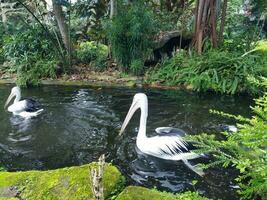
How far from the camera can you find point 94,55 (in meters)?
11.4

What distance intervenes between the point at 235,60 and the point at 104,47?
15.3ft

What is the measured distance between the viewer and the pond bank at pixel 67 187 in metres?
2.73

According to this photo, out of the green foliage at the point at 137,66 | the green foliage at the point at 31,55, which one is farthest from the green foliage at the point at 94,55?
the green foliage at the point at 137,66

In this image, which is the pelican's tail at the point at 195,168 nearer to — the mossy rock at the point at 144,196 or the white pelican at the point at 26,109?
the mossy rock at the point at 144,196

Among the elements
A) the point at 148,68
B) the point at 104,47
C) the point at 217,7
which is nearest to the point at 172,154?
the point at 148,68

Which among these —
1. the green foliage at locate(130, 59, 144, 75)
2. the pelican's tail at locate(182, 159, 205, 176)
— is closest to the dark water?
the pelican's tail at locate(182, 159, 205, 176)

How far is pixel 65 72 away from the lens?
34.3 ft

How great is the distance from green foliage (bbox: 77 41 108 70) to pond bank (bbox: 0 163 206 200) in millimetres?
7931

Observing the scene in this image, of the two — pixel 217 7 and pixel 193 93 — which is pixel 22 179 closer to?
pixel 193 93

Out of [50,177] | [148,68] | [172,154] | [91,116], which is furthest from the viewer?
[148,68]

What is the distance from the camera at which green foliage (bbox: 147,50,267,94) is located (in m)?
8.64

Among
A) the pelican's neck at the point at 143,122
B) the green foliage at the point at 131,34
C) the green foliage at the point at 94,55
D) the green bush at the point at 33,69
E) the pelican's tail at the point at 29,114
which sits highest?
the green foliage at the point at 131,34

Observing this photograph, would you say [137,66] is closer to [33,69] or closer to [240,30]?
[33,69]

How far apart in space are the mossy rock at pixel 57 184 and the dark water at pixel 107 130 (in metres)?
1.47
